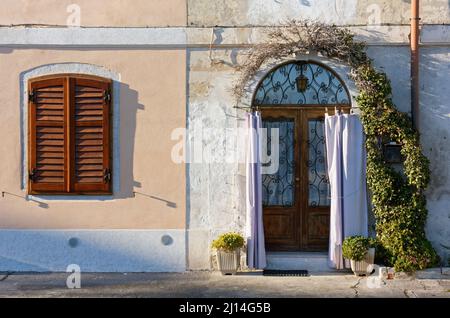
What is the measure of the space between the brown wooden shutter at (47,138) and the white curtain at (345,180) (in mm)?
3862

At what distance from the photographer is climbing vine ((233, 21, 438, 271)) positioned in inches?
340

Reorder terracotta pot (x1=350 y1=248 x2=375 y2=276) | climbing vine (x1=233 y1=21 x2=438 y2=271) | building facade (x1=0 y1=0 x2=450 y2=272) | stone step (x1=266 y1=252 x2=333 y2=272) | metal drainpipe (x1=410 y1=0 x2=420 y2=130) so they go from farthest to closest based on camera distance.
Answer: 1. building facade (x1=0 y1=0 x2=450 y2=272)
2. stone step (x1=266 y1=252 x2=333 y2=272)
3. metal drainpipe (x1=410 y1=0 x2=420 y2=130)
4. terracotta pot (x1=350 y1=248 x2=375 y2=276)
5. climbing vine (x1=233 y1=21 x2=438 y2=271)

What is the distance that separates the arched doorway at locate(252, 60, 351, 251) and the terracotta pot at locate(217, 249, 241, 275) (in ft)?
1.98

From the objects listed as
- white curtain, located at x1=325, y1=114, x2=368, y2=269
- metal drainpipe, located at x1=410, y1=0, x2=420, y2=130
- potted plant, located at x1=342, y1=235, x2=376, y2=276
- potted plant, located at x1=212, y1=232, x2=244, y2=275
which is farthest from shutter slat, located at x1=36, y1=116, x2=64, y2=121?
metal drainpipe, located at x1=410, y1=0, x2=420, y2=130

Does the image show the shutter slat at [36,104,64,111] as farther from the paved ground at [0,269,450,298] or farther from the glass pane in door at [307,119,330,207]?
the glass pane in door at [307,119,330,207]

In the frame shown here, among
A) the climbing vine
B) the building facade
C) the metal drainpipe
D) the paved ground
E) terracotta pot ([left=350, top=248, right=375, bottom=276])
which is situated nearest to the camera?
the paved ground

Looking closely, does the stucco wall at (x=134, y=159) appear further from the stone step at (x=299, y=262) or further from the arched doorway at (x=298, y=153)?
the stone step at (x=299, y=262)

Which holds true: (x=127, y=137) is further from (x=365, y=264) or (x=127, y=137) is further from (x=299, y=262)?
(x=365, y=264)

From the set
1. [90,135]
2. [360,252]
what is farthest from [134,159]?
[360,252]

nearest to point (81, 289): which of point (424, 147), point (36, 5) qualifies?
point (36, 5)

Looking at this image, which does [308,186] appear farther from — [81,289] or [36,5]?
[36,5]

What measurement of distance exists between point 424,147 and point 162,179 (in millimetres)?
3778

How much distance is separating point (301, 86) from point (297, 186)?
1454 millimetres
